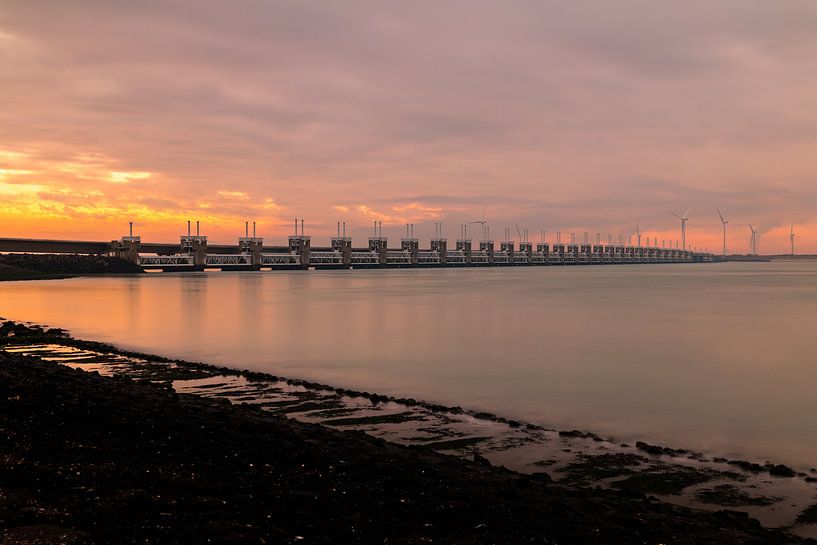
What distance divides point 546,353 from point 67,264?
134 m

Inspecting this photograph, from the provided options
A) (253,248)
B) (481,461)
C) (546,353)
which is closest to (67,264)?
(253,248)

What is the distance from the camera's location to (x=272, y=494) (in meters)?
8.70

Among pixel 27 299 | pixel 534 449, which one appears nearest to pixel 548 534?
pixel 534 449

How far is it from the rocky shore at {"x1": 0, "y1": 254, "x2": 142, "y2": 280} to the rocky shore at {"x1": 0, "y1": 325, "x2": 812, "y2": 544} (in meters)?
123

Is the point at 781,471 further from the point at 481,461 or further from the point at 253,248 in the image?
the point at 253,248

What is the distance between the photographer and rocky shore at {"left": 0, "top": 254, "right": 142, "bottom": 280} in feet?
412

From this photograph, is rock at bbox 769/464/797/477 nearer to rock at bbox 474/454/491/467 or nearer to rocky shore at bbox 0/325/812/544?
rocky shore at bbox 0/325/812/544

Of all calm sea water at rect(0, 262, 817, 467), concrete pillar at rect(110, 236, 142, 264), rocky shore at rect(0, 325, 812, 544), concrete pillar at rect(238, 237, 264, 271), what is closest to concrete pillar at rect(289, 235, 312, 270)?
concrete pillar at rect(238, 237, 264, 271)

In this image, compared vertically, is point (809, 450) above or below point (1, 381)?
below

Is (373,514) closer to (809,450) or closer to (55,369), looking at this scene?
(809,450)

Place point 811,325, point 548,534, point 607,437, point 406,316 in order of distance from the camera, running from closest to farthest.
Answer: point 548,534 < point 607,437 < point 811,325 < point 406,316

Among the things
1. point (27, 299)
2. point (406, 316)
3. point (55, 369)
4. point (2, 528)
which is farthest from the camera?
point (27, 299)

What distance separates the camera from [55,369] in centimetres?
1875

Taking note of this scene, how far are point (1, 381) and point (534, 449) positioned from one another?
41.6 ft
